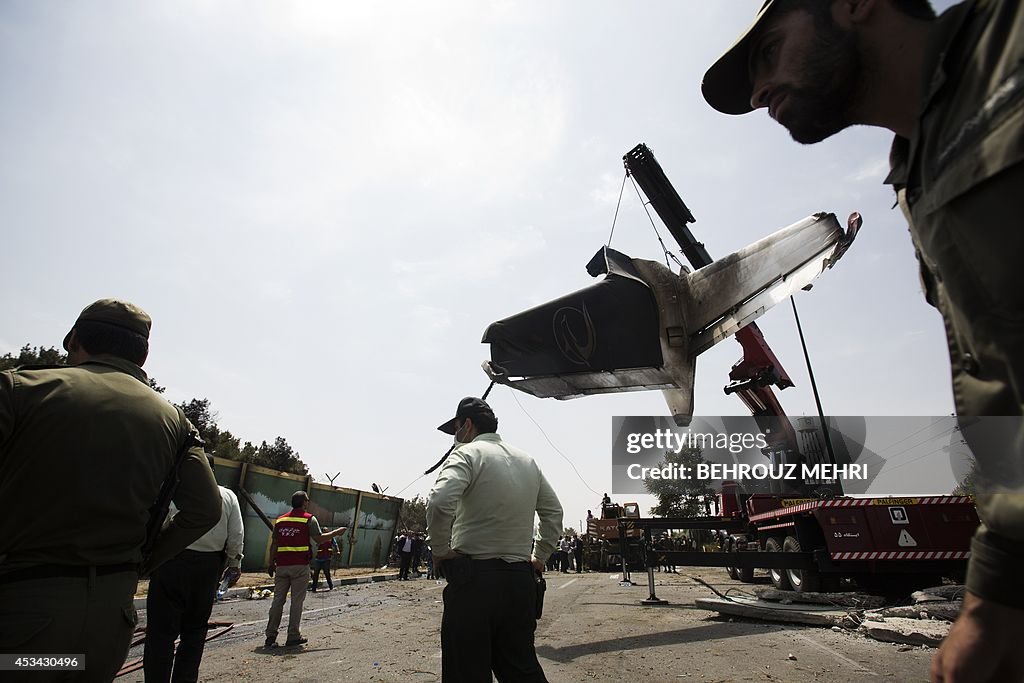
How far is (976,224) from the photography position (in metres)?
0.81

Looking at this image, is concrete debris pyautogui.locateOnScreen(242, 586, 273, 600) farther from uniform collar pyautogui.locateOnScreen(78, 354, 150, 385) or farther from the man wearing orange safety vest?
uniform collar pyautogui.locateOnScreen(78, 354, 150, 385)

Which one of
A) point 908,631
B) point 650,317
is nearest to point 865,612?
point 908,631

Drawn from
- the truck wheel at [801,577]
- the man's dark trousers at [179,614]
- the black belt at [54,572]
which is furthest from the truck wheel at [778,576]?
the black belt at [54,572]

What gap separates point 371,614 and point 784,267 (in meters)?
8.30

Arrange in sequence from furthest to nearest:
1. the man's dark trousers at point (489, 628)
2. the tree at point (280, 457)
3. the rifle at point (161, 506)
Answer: the tree at point (280, 457), the man's dark trousers at point (489, 628), the rifle at point (161, 506)

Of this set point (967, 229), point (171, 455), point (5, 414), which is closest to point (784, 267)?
point (967, 229)

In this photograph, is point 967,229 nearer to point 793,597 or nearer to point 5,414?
point 5,414

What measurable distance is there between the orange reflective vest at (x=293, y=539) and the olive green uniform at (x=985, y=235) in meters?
7.27

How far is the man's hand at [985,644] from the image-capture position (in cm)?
→ 79

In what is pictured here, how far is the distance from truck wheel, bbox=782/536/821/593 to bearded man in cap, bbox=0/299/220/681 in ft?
29.7

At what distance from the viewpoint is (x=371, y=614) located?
9.09 meters

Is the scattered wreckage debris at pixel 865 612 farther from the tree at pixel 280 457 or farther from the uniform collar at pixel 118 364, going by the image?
the tree at pixel 280 457

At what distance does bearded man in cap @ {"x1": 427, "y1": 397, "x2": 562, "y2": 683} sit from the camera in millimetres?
2727

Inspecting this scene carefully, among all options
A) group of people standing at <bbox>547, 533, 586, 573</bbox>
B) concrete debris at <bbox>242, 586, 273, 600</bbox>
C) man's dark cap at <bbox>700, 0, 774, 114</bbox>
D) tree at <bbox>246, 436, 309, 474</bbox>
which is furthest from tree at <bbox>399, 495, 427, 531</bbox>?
man's dark cap at <bbox>700, 0, 774, 114</bbox>
